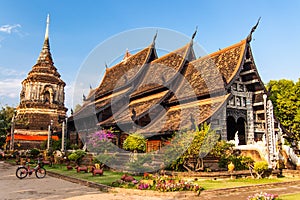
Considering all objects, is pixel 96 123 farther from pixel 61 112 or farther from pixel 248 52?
pixel 61 112

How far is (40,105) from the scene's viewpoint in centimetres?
4344

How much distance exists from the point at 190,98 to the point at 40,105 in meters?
31.8

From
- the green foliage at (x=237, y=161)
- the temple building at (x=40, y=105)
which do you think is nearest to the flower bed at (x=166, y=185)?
the green foliage at (x=237, y=161)

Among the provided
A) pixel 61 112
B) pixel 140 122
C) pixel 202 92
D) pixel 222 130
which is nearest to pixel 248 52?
pixel 202 92

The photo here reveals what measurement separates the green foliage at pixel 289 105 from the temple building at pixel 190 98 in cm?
Answer: 1245

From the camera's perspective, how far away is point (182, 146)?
1321 cm

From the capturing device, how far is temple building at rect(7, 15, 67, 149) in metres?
39.8

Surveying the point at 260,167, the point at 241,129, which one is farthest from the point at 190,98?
the point at 260,167

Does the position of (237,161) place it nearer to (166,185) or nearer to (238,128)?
(238,128)

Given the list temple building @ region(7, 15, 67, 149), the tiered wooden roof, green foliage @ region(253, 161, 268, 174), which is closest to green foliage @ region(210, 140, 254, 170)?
green foliage @ region(253, 161, 268, 174)

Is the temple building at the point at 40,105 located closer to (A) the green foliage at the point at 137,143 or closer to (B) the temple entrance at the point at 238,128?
(A) the green foliage at the point at 137,143

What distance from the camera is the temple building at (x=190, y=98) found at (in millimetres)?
16891

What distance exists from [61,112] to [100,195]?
1501 inches

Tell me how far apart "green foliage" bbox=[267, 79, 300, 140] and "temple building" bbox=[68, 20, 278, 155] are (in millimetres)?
12453
